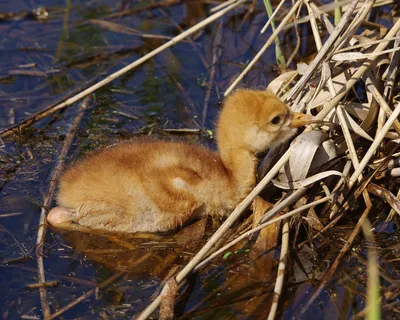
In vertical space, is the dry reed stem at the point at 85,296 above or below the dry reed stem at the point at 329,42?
below

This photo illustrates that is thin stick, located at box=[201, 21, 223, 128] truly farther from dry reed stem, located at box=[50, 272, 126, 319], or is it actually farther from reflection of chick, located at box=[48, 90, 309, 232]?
dry reed stem, located at box=[50, 272, 126, 319]

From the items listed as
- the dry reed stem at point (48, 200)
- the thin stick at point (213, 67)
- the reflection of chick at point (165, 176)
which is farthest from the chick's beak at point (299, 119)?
the dry reed stem at point (48, 200)

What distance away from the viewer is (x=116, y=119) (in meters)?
4.82

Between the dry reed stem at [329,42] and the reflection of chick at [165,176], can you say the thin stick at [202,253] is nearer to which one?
the reflection of chick at [165,176]

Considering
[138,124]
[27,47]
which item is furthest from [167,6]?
[138,124]

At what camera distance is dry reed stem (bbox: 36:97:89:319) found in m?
3.35

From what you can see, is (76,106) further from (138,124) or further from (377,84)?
(377,84)

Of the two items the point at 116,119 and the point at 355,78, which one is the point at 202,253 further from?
the point at 116,119

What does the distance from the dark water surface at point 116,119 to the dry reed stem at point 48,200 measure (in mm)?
33

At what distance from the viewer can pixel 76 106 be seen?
4.95 meters

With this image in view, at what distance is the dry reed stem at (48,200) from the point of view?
3.35 m

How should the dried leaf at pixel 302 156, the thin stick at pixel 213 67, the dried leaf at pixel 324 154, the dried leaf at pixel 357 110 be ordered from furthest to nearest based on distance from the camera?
1. the thin stick at pixel 213 67
2. the dried leaf at pixel 357 110
3. the dried leaf at pixel 324 154
4. the dried leaf at pixel 302 156

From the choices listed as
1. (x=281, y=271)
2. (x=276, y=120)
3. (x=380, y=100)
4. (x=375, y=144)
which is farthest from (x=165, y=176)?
(x=380, y=100)

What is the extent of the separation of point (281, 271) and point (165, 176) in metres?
0.83
